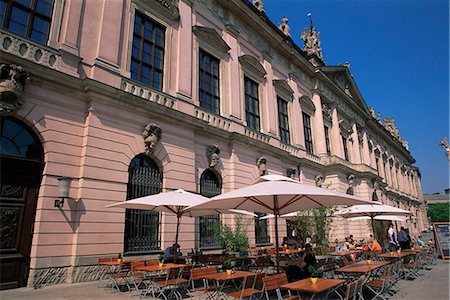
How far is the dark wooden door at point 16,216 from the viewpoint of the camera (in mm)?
8328

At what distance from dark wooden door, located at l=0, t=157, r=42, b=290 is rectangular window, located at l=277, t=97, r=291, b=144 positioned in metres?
16.4

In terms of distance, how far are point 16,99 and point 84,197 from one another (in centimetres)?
351

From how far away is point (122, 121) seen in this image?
37.6ft

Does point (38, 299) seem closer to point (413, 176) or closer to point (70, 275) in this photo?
point (70, 275)

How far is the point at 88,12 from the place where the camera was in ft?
37.1

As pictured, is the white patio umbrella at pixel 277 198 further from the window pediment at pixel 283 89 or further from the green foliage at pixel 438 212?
the green foliage at pixel 438 212

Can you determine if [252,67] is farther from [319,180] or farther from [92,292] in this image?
[92,292]

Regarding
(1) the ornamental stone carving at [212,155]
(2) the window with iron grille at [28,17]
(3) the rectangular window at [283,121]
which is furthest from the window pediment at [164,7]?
(3) the rectangular window at [283,121]

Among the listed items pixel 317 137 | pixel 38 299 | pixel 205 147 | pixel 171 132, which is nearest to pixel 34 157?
pixel 38 299

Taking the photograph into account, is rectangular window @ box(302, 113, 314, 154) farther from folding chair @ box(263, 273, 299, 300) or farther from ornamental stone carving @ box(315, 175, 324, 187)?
folding chair @ box(263, 273, 299, 300)

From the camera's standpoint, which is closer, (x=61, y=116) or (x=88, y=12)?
(x=61, y=116)

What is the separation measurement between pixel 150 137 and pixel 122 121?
4.12 ft

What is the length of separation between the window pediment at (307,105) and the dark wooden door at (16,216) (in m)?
20.7

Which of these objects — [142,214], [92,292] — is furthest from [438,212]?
[92,292]
